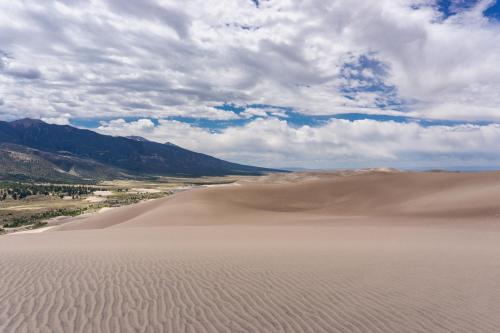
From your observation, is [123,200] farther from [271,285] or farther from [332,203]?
[271,285]

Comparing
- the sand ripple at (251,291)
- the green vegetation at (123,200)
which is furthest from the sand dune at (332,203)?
the green vegetation at (123,200)

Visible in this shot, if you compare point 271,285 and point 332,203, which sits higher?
point 332,203

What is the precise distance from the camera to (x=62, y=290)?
29.9 ft

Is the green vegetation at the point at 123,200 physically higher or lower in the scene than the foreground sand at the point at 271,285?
lower

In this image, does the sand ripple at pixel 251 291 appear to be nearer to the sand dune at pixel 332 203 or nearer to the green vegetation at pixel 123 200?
the sand dune at pixel 332 203

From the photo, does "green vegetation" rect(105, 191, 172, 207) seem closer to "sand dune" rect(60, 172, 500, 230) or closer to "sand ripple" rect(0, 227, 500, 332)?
"sand dune" rect(60, 172, 500, 230)

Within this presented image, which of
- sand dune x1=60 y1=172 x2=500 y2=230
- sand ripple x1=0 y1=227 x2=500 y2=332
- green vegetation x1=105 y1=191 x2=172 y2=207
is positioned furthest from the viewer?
green vegetation x1=105 y1=191 x2=172 y2=207

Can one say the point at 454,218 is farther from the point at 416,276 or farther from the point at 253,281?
the point at 253,281

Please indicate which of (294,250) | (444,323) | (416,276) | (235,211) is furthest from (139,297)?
(235,211)

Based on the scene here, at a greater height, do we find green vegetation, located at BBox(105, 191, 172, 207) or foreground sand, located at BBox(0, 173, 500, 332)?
foreground sand, located at BBox(0, 173, 500, 332)

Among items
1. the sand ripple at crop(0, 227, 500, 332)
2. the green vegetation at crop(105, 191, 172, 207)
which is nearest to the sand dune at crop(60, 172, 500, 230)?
the sand ripple at crop(0, 227, 500, 332)

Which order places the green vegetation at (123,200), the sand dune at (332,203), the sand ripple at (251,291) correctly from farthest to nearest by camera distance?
1. the green vegetation at (123,200)
2. the sand dune at (332,203)
3. the sand ripple at (251,291)

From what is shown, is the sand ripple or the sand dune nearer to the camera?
the sand ripple

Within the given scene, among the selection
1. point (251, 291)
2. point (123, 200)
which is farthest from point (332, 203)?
point (123, 200)
